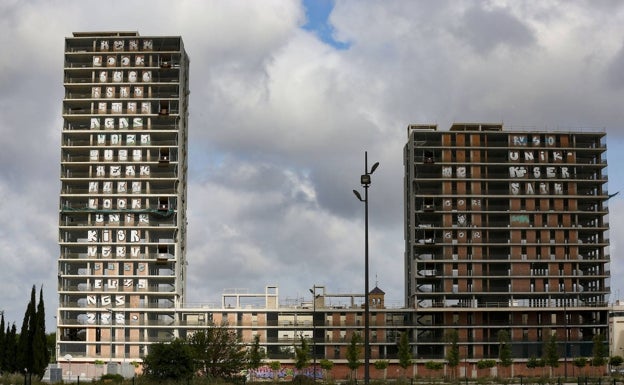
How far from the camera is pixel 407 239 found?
161125 millimetres

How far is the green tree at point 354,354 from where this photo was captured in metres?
139

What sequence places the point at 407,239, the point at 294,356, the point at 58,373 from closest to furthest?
the point at 58,373 < the point at 294,356 < the point at 407,239

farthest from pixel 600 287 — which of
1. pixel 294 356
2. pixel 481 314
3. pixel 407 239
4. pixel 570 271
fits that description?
pixel 294 356

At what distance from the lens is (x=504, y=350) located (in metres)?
142

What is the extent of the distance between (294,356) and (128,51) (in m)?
51.4

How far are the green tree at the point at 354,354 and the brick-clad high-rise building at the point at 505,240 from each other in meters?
11.0

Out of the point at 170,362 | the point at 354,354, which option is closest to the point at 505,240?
the point at 354,354

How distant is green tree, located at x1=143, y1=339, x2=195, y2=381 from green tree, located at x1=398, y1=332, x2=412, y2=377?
59.7 metres

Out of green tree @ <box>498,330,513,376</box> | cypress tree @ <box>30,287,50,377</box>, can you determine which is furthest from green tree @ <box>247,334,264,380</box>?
green tree @ <box>498,330,513,376</box>

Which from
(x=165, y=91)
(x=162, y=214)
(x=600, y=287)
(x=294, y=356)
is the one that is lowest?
(x=294, y=356)

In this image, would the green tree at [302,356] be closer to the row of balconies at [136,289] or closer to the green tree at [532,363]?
the row of balconies at [136,289]

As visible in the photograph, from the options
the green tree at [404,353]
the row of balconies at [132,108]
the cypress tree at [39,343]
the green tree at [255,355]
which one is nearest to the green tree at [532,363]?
the green tree at [404,353]

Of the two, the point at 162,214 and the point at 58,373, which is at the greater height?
the point at 162,214

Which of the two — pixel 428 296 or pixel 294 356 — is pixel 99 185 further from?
pixel 428 296
